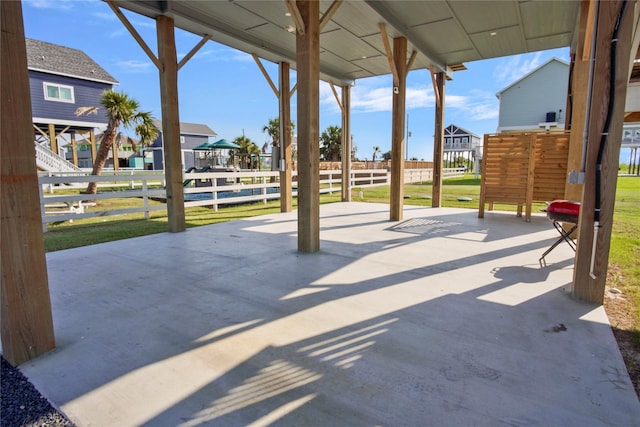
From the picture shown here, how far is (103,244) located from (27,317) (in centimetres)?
354

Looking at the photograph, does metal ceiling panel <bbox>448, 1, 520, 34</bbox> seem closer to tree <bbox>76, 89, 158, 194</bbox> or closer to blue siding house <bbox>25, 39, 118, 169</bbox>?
tree <bbox>76, 89, 158, 194</bbox>

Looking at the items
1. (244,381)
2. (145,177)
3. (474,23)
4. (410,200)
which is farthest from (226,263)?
(410,200)

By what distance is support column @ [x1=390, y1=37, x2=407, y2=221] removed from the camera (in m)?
6.84

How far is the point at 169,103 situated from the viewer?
5.63m

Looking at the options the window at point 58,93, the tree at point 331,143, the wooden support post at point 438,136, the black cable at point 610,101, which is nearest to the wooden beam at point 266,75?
the wooden support post at point 438,136

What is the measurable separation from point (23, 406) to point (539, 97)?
26.1 metres

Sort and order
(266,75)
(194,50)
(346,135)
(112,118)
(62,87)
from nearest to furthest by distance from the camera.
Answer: (194,50) < (266,75) < (346,135) < (112,118) < (62,87)

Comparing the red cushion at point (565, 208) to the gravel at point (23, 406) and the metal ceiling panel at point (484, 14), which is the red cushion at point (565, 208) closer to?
the metal ceiling panel at point (484, 14)

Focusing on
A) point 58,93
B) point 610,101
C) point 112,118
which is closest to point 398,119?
point 610,101

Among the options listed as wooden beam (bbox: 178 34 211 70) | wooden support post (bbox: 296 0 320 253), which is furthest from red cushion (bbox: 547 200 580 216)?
wooden beam (bbox: 178 34 211 70)

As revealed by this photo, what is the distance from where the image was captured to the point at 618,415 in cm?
159

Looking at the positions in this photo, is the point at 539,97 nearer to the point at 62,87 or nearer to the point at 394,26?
the point at 394,26

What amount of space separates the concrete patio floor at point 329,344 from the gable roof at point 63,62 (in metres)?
15.4

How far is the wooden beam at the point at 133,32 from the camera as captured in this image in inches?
197
